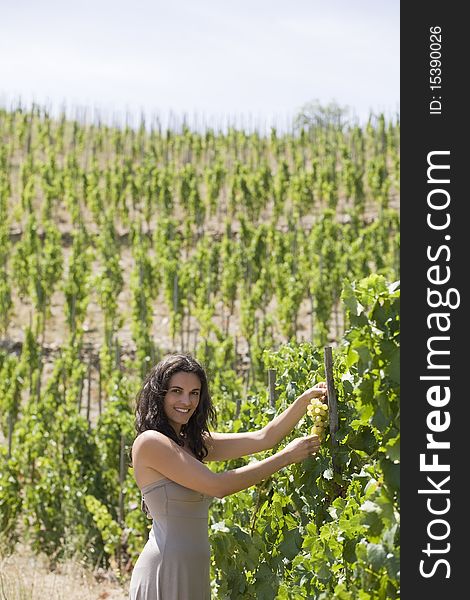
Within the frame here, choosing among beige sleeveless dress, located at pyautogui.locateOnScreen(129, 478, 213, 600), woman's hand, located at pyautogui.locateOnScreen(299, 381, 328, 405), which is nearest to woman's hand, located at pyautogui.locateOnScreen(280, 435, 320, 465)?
woman's hand, located at pyautogui.locateOnScreen(299, 381, 328, 405)

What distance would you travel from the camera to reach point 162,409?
3.53 m

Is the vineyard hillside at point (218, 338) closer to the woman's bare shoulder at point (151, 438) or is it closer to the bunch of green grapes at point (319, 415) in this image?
the bunch of green grapes at point (319, 415)

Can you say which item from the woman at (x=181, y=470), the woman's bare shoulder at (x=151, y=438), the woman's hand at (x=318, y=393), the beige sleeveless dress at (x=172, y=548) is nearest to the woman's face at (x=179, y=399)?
the woman at (x=181, y=470)

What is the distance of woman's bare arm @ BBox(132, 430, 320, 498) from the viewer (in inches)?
127

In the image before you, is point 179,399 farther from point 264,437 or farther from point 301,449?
point 301,449

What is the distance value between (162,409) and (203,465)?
34 centimetres

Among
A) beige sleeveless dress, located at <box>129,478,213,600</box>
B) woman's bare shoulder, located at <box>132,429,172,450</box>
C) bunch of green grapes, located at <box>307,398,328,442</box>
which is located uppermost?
bunch of green grapes, located at <box>307,398,328,442</box>

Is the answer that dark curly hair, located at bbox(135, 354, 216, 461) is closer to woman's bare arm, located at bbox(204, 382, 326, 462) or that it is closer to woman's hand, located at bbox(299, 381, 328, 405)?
woman's bare arm, located at bbox(204, 382, 326, 462)

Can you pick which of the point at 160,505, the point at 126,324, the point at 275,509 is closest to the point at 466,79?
the point at 160,505

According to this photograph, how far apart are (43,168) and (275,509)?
22.6 meters

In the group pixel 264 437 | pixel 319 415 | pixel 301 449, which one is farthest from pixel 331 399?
pixel 264 437

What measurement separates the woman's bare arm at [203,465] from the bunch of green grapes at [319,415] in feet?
0.10

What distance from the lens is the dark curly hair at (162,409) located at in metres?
3.50

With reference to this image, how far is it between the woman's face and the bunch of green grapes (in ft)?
1.72
